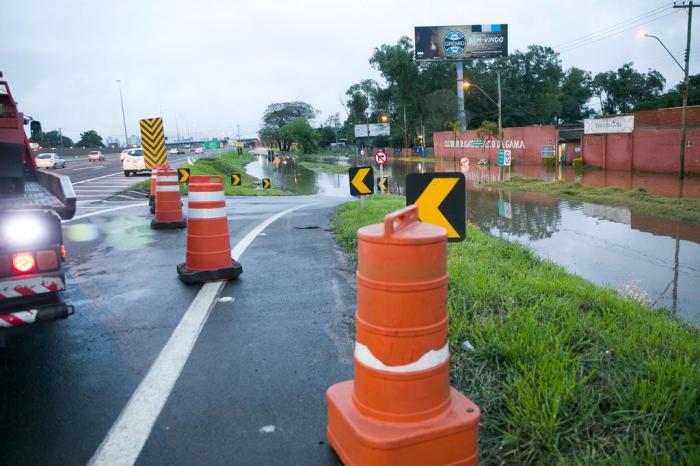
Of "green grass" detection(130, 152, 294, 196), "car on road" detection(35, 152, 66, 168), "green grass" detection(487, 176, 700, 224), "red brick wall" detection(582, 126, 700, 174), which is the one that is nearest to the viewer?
"green grass" detection(487, 176, 700, 224)

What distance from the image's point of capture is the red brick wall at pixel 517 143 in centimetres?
4838

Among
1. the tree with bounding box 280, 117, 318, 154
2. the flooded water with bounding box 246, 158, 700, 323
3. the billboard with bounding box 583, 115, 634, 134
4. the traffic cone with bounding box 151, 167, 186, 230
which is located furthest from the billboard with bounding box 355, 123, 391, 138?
the traffic cone with bounding box 151, 167, 186, 230

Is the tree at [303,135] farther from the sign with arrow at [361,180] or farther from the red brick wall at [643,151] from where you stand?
the sign with arrow at [361,180]

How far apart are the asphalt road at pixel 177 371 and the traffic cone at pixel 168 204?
2914mm

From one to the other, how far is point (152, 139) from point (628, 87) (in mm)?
98267

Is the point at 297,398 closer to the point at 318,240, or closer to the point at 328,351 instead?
the point at 328,351

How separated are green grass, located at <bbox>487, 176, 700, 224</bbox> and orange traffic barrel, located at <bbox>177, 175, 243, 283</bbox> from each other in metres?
15.6

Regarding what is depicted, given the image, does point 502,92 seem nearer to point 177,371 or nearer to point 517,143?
point 517,143

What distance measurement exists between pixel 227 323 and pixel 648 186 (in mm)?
27418

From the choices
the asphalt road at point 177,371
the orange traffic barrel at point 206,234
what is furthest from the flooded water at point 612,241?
the orange traffic barrel at point 206,234

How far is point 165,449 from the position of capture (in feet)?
9.65

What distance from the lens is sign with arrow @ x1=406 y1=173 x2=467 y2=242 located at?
4.05 m

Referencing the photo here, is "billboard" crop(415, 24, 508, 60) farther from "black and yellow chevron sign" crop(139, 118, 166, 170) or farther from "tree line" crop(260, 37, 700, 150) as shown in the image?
"black and yellow chevron sign" crop(139, 118, 166, 170)

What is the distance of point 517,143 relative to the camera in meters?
52.9
